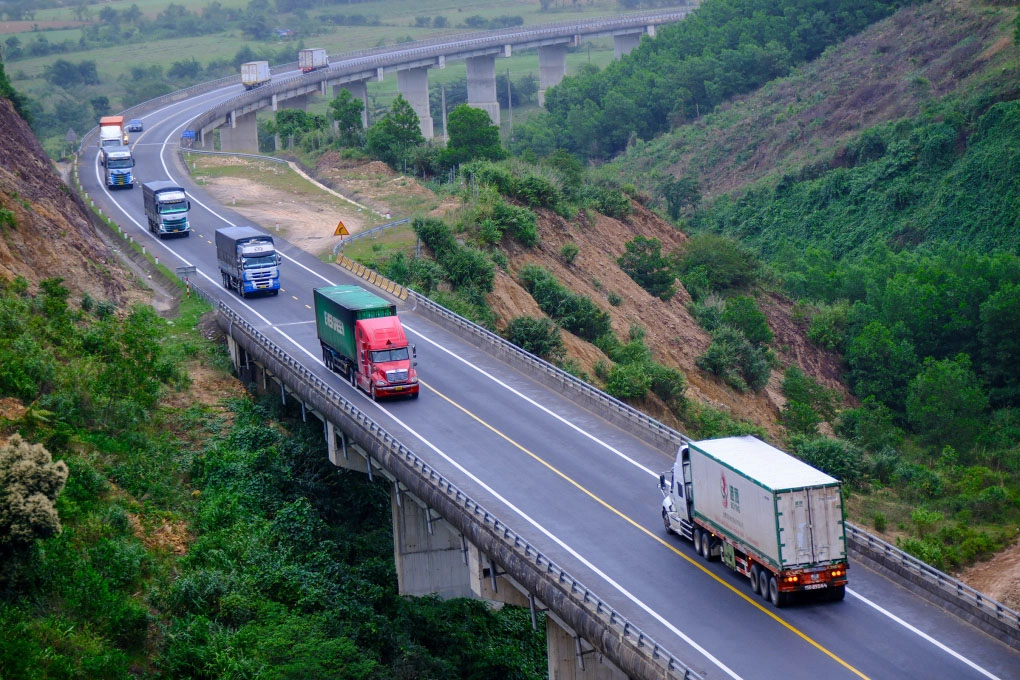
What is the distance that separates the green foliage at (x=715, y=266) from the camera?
76.2m

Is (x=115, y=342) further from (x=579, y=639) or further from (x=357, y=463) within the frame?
(x=579, y=639)

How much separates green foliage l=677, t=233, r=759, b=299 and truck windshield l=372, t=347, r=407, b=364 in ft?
119

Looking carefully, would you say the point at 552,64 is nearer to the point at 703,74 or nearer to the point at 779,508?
the point at 703,74

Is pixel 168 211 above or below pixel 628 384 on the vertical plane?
above

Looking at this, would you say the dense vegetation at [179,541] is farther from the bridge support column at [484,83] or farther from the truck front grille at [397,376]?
the bridge support column at [484,83]

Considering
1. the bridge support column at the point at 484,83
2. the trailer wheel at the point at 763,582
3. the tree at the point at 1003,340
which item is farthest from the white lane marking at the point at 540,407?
the bridge support column at the point at 484,83

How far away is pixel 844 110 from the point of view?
118250 millimetres

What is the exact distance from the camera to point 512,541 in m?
29.3

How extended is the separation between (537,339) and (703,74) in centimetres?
9276

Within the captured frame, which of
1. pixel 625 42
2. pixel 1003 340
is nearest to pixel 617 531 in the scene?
pixel 1003 340

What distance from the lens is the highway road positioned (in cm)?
2480

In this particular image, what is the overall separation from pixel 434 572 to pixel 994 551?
1811 centimetres

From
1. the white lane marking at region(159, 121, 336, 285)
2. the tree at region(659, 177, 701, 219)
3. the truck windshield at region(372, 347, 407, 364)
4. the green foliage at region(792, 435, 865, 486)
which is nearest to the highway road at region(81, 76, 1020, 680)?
the truck windshield at region(372, 347, 407, 364)

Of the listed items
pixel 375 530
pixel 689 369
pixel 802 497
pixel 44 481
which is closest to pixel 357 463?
pixel 375 530
